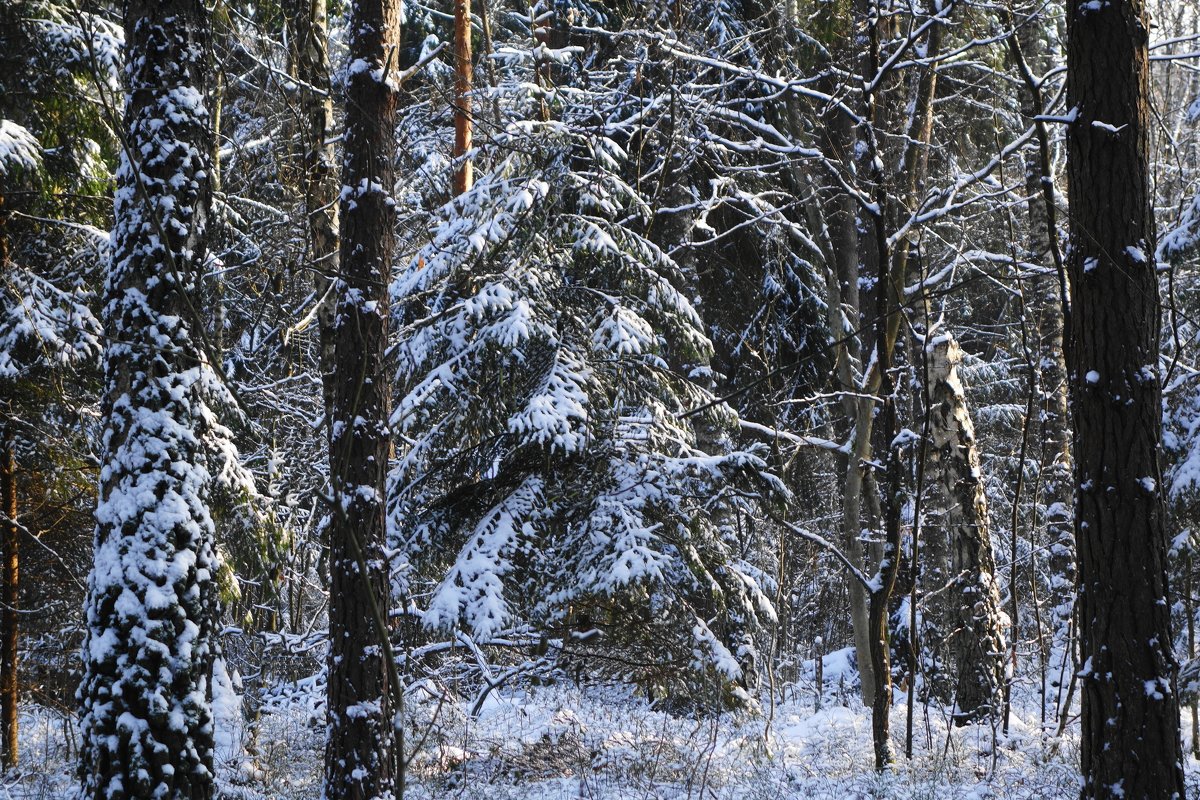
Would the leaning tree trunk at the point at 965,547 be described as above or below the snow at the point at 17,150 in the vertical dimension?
below

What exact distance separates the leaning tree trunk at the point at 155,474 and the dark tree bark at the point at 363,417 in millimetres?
853

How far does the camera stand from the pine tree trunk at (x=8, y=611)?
852 cm

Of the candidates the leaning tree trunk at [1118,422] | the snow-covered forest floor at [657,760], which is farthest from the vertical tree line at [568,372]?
the snow-covered forest floor at [657,760]

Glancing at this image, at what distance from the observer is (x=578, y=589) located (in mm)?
7449

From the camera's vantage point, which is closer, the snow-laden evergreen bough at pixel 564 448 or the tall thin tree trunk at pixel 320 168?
the snow-laden evergreen bough at pixel 564 448

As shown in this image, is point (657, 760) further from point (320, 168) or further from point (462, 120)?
point (462, 120)

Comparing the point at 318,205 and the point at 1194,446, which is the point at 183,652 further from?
the point at 1194,446

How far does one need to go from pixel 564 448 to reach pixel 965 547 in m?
4.14

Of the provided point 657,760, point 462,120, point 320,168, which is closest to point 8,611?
point 320,168

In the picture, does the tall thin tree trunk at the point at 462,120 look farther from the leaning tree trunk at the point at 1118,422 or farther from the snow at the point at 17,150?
the leaning tree trunk at the point at 1118,422

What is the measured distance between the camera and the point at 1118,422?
14.3 feet

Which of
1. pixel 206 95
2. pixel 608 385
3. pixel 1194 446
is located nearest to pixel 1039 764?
pixel 1194 446

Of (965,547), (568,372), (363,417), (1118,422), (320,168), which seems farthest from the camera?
(965,547)

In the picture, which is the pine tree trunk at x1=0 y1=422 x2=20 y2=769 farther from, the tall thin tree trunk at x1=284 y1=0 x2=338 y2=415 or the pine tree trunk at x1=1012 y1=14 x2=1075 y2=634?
the pine tree trunk at x1=1012 y1=14 x2=1075 y2=634
